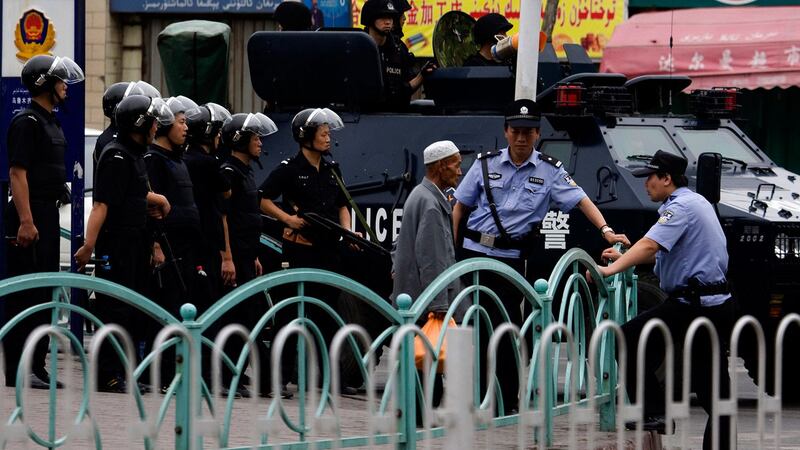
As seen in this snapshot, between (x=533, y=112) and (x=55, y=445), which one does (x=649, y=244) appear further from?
(x=55, y=445)

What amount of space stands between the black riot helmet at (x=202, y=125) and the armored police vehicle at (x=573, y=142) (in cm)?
131

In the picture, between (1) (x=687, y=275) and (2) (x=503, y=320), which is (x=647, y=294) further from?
(2) (x=503, y=320)

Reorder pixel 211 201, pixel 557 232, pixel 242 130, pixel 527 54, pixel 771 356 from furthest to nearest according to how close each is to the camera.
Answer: pixel 527 54, pixel 771 356, pixel 557 232, pixel 242 130, pixel 211 201

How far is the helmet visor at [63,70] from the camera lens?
33.4ft

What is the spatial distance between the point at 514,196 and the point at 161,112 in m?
2.02

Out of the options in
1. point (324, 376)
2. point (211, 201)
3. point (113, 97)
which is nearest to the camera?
point (324, 376)

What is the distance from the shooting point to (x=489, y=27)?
14.5 m

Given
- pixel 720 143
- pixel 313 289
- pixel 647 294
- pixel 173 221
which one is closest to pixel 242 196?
pixel 313 289

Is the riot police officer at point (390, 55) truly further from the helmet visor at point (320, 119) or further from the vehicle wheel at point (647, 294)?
the vehicle wheel at point (647, 294)

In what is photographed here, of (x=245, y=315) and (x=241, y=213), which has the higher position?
(x=241, y=213)

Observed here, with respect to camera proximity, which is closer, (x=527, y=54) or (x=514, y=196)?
(x=514, y=196)

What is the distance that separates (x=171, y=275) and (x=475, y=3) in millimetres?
14933

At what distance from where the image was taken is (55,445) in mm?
6375

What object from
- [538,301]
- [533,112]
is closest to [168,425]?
[538,301]
